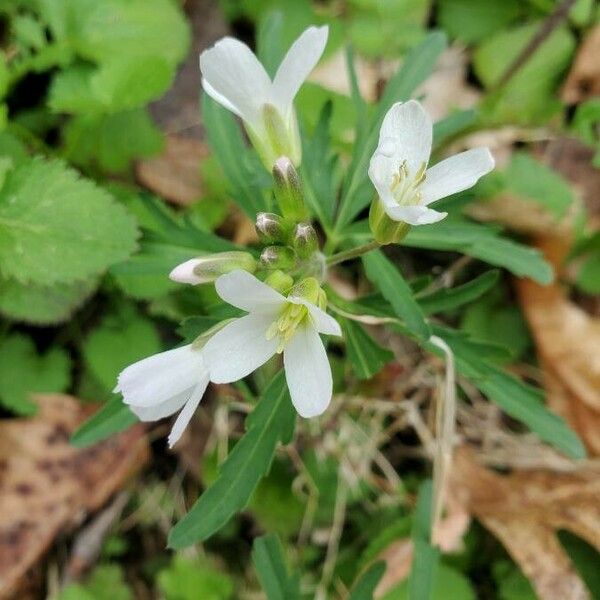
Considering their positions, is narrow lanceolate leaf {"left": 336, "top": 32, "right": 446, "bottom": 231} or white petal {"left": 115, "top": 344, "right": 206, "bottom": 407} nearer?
white petal {"left": 115, "top": 344, "right": 206, "bottom": 407}


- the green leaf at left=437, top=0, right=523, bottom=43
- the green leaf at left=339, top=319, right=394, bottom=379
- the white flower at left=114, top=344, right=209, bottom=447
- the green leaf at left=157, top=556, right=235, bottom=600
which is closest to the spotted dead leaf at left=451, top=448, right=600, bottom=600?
the green leaf at left=157, top=556, right=235, bottom=600

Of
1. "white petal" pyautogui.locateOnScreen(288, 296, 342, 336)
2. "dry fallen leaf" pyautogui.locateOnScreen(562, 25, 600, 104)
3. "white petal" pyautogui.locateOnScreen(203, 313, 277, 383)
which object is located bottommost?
"dry fallen leaf" pyautogui.locateOnScreen(562, 25, 600, 104)

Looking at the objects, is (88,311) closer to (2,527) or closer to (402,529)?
(2,527)

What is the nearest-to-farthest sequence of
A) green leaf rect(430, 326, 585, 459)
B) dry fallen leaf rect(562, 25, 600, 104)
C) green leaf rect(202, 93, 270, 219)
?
green leaf rect(430, 326, 585, 459) < green leaf rect(202, 93, 270, 219) < dry fallen leaf rect(562, 25, 600, 104)

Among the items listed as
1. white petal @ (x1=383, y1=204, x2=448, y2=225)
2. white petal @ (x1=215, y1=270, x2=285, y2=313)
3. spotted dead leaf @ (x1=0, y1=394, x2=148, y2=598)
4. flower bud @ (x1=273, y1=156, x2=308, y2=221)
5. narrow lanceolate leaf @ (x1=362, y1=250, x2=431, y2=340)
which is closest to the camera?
white petal @ (x1=215, y1=270, x2=285, y2=313)

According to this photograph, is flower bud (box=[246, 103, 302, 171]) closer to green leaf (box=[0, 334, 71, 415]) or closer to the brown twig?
green leaf (box=[0, 334, 71, 415])

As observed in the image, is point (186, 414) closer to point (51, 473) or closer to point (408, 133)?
point (408, 133)

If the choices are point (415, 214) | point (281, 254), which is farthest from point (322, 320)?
point (281, 254)

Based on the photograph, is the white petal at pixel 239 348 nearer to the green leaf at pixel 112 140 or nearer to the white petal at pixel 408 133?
the white petal at pixel 408 133

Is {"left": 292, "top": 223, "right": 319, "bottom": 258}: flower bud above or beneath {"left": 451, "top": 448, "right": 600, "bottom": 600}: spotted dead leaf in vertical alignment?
above
